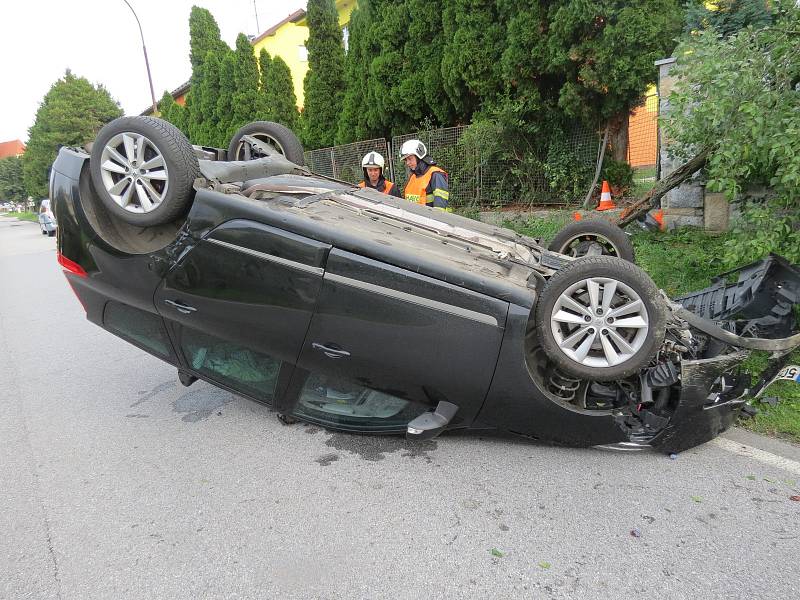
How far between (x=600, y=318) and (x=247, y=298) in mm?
1870

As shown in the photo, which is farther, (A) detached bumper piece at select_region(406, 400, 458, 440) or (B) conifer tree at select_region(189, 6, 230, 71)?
(B) conifer tree at select_region(189, 6, 230, 71)

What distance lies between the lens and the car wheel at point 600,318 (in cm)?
268

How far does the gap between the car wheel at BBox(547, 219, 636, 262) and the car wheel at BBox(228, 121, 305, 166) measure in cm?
230

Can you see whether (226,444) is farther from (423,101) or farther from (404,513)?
(423,101)

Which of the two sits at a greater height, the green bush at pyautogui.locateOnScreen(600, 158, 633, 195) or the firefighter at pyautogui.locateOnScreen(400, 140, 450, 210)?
the green bush at pyautogui.locateOnScreen(600, 158, 633, 195)

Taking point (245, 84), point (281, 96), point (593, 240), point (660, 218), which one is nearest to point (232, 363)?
point (593, 240)

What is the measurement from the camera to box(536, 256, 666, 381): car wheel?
8.79 ft

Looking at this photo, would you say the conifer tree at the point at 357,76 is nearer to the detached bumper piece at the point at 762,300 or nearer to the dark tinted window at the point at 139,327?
the dark tinted window at the point at 139,327

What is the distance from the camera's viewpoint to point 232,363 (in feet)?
10.8

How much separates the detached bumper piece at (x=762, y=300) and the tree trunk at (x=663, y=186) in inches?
88.6

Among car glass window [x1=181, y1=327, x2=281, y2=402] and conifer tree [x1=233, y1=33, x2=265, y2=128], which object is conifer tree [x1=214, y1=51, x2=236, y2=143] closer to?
conifer tree [x1=233, y1=33, x2=265, y2=128]

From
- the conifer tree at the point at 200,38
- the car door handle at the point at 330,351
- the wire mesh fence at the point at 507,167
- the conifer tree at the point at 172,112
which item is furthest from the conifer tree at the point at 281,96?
the car door handle at the point at 330,351

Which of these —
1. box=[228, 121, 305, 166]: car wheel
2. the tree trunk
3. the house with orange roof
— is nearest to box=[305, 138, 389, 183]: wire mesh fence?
the tree trunk

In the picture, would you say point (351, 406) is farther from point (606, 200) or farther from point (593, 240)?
point (606, 200)
